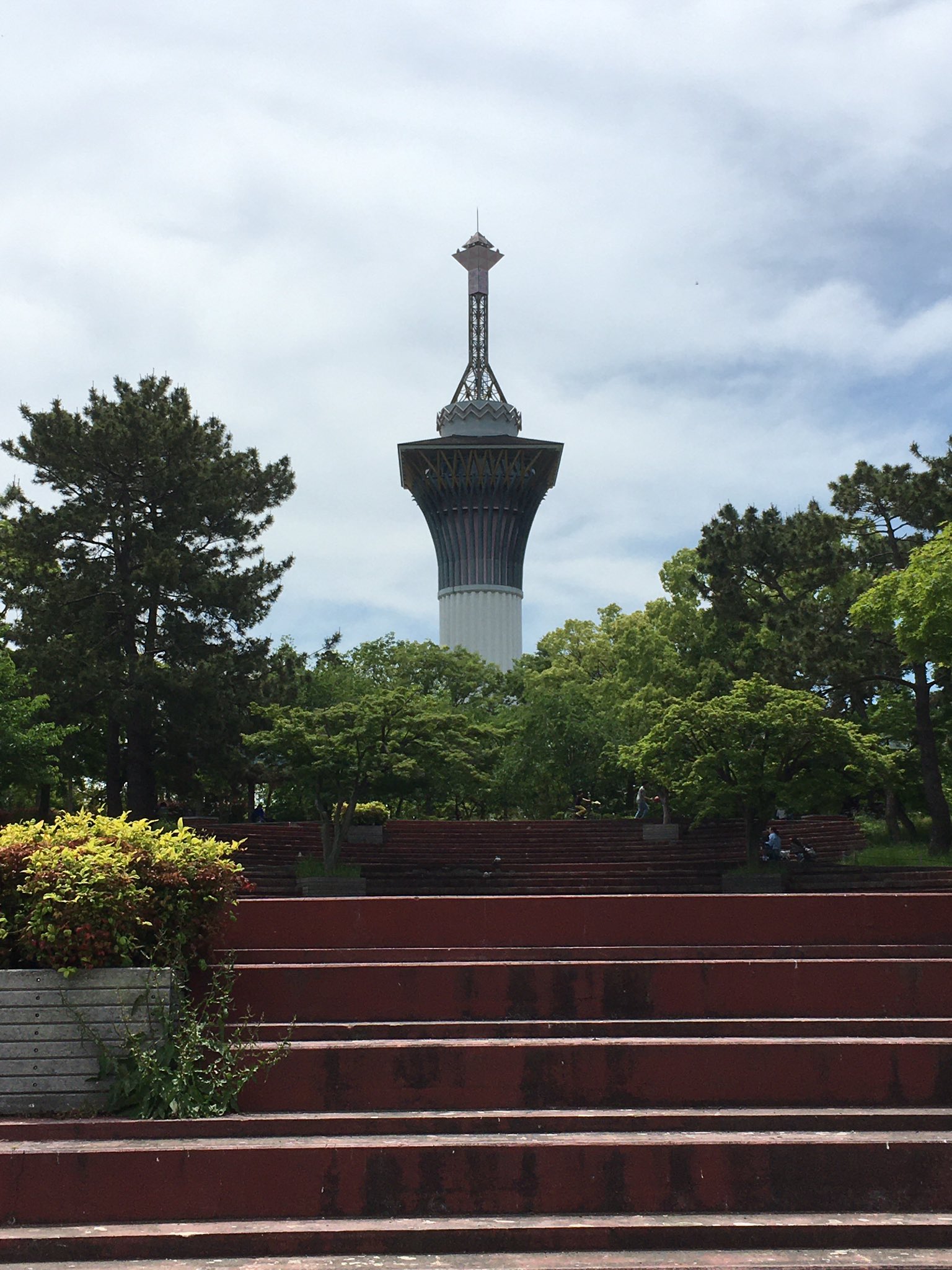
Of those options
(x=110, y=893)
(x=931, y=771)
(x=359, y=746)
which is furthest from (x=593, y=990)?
(x=931, y=771)

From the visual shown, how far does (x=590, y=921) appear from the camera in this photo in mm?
10164

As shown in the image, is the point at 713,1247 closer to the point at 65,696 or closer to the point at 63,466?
the point at 65,696

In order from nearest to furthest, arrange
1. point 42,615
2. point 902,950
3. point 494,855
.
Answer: point 902,950 < point 494,855 < point 42,615

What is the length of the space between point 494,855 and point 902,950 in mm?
19135

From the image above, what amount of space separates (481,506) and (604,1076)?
7311 centimetres

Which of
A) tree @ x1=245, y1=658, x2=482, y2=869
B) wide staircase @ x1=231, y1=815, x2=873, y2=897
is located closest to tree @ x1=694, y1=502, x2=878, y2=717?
wide staircase @ x1=231, y1=815, x2=873, y2=897

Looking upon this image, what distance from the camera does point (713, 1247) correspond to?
7.11 metres

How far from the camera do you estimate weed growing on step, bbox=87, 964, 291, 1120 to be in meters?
7.99

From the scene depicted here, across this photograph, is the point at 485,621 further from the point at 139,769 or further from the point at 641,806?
the point at 139,769

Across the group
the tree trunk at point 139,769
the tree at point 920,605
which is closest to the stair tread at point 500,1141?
the tree at point 920,605

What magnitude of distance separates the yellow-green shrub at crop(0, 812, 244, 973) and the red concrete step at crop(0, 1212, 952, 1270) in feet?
5.84

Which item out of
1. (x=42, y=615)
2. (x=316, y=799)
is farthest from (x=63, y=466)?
(x=316, y=799)

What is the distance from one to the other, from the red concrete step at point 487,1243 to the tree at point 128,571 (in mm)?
23432

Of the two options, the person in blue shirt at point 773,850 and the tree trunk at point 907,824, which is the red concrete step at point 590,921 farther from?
the tree trunk at point 907,824
